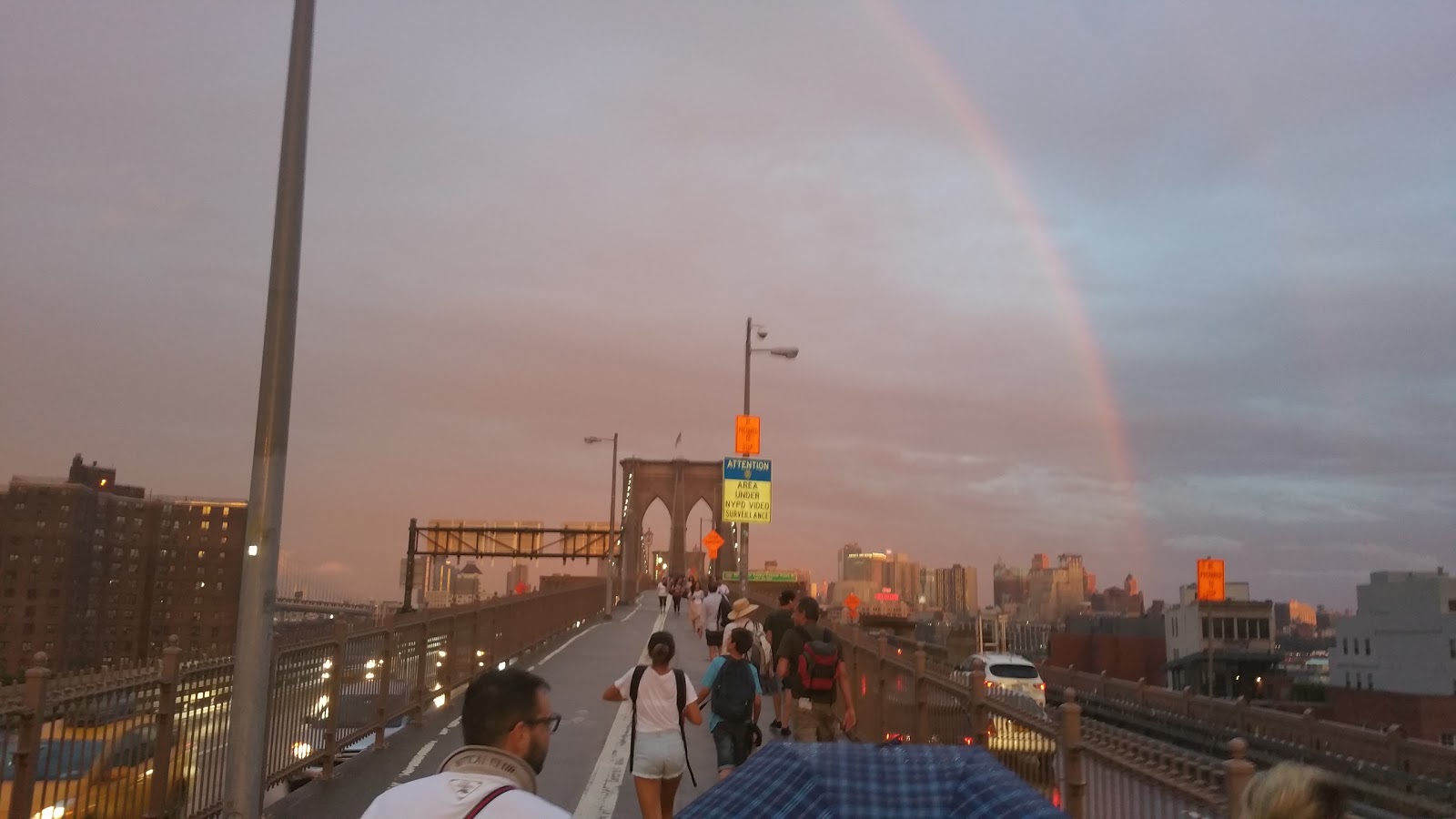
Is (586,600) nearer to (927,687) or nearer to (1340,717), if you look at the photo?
(927,687)

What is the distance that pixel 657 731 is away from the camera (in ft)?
25.3

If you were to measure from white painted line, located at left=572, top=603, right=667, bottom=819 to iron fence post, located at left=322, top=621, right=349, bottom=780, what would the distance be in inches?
108

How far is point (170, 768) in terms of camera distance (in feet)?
26.0

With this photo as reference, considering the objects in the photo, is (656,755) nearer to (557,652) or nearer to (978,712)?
(978,712)

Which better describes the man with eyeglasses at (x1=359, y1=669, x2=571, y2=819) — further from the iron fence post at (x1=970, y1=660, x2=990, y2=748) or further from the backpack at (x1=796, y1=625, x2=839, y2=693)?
the backpack at (x1=796, y1=625, x2=839, y2=693)

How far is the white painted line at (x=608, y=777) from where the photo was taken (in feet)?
33.8

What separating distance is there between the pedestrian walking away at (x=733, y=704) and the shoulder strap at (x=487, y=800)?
21.1 feet

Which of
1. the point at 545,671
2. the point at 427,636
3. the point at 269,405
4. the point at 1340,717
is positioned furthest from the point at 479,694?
the point at 1340,717

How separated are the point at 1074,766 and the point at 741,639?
327 centimetres

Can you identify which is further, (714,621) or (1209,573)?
(1209,573)

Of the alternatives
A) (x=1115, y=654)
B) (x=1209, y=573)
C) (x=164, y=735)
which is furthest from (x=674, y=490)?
(x=164, y=735)

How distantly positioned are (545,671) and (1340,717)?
1771 inches

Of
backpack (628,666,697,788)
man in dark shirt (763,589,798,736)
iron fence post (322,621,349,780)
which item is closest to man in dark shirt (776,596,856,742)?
man in dark shirt (763,589,798,736)

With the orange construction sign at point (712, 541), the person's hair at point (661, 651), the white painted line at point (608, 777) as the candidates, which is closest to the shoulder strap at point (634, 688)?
the person's hair at point (661, 651)
